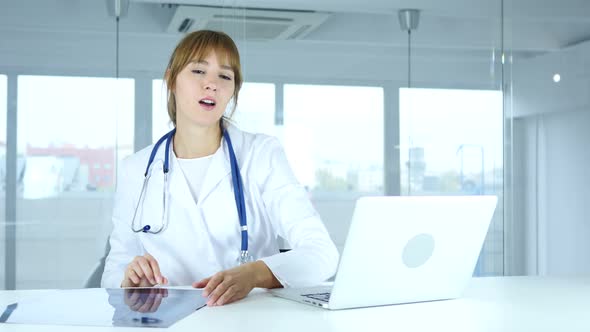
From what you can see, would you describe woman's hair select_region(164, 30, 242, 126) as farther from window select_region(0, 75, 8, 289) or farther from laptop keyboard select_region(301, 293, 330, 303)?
window select_region(0, 75, 8, 289)

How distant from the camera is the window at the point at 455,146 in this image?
15.9ft

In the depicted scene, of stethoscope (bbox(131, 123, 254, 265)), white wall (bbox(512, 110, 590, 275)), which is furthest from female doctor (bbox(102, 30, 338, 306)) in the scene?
white wall (bbox(512, 110, 590, 275))

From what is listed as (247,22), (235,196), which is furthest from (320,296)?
(247,22)

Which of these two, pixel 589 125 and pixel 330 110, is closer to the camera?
pixel 330 110

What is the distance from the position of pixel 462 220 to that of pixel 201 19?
3.14 meters

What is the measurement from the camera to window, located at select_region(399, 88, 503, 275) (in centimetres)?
483

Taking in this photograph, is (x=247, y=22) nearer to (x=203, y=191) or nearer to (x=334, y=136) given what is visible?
(x=334, y=136)

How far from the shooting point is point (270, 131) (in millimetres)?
4574

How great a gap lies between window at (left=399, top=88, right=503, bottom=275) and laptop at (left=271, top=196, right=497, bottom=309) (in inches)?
121

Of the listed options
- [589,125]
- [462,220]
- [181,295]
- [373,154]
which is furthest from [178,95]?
[589,125]

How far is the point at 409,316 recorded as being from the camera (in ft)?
5.13

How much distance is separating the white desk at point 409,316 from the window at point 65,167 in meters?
2.48

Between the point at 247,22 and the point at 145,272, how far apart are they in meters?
2.87

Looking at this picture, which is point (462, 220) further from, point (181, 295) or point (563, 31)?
point (563, 31)
